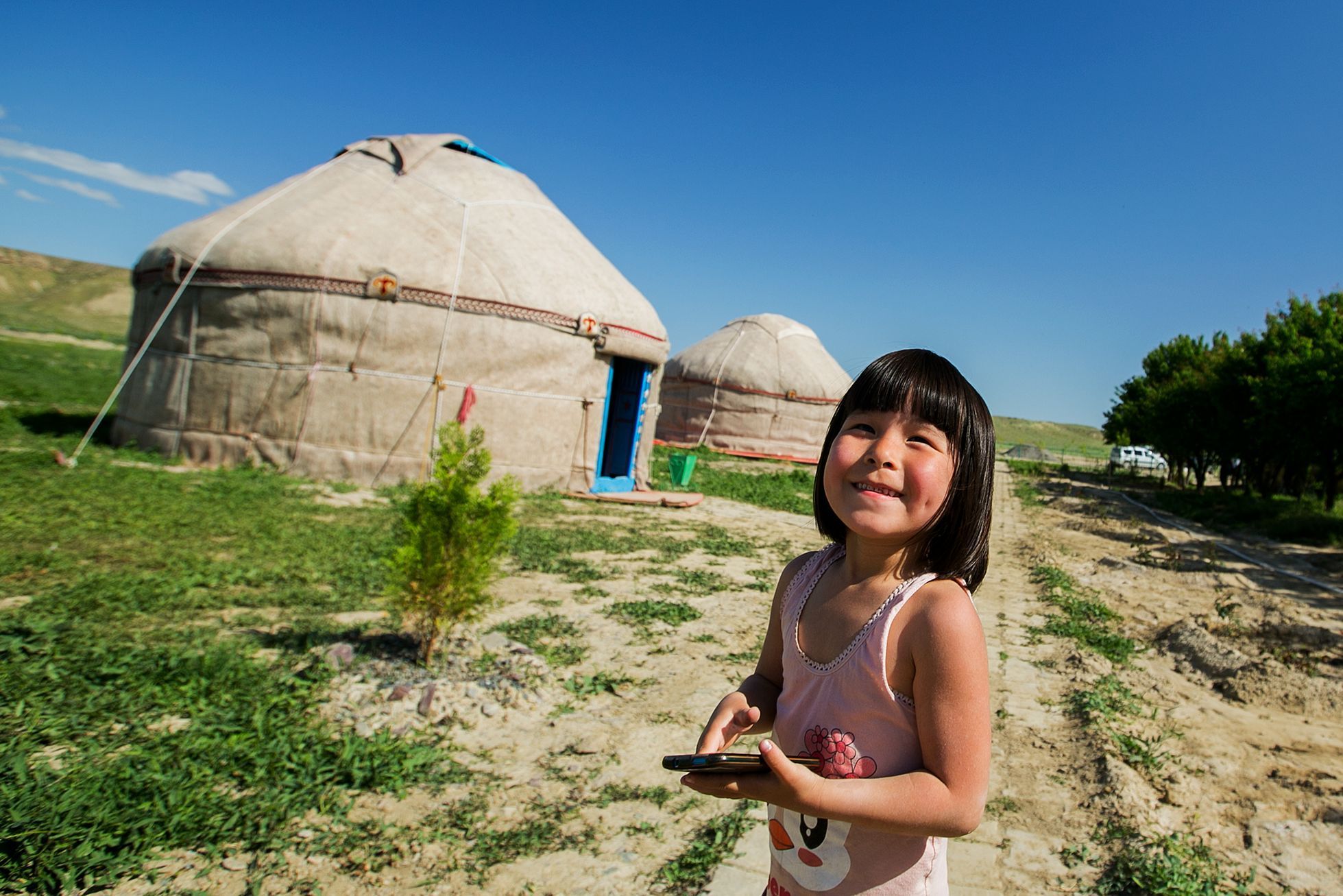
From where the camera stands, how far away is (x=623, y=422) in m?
12.5

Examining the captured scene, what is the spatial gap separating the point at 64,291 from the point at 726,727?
8713 cm

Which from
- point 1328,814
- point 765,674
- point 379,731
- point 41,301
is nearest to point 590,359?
point 379,731

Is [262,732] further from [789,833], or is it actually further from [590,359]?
[590,359]

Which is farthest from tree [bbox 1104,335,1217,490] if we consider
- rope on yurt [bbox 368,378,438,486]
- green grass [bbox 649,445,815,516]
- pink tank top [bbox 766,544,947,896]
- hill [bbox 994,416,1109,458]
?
hill [bbox 994,416,1109,458]

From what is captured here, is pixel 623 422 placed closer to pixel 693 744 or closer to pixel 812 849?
pixel 693 744

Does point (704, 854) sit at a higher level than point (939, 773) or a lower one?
lower

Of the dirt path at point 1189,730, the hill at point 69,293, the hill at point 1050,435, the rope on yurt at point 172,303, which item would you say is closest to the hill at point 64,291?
the hill at point 69,293

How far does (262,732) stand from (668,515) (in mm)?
7133

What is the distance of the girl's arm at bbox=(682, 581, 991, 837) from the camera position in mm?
1022

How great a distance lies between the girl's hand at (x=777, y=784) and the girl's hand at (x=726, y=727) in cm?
14

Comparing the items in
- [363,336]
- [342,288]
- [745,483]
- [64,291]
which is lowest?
[745,483]

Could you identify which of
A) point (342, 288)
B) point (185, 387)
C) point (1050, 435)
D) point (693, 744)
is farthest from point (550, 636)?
point (1050, 435)

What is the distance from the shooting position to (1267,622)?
6.81 meters

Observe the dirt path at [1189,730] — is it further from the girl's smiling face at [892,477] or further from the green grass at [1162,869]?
the girl's smiling face at [892,477]
